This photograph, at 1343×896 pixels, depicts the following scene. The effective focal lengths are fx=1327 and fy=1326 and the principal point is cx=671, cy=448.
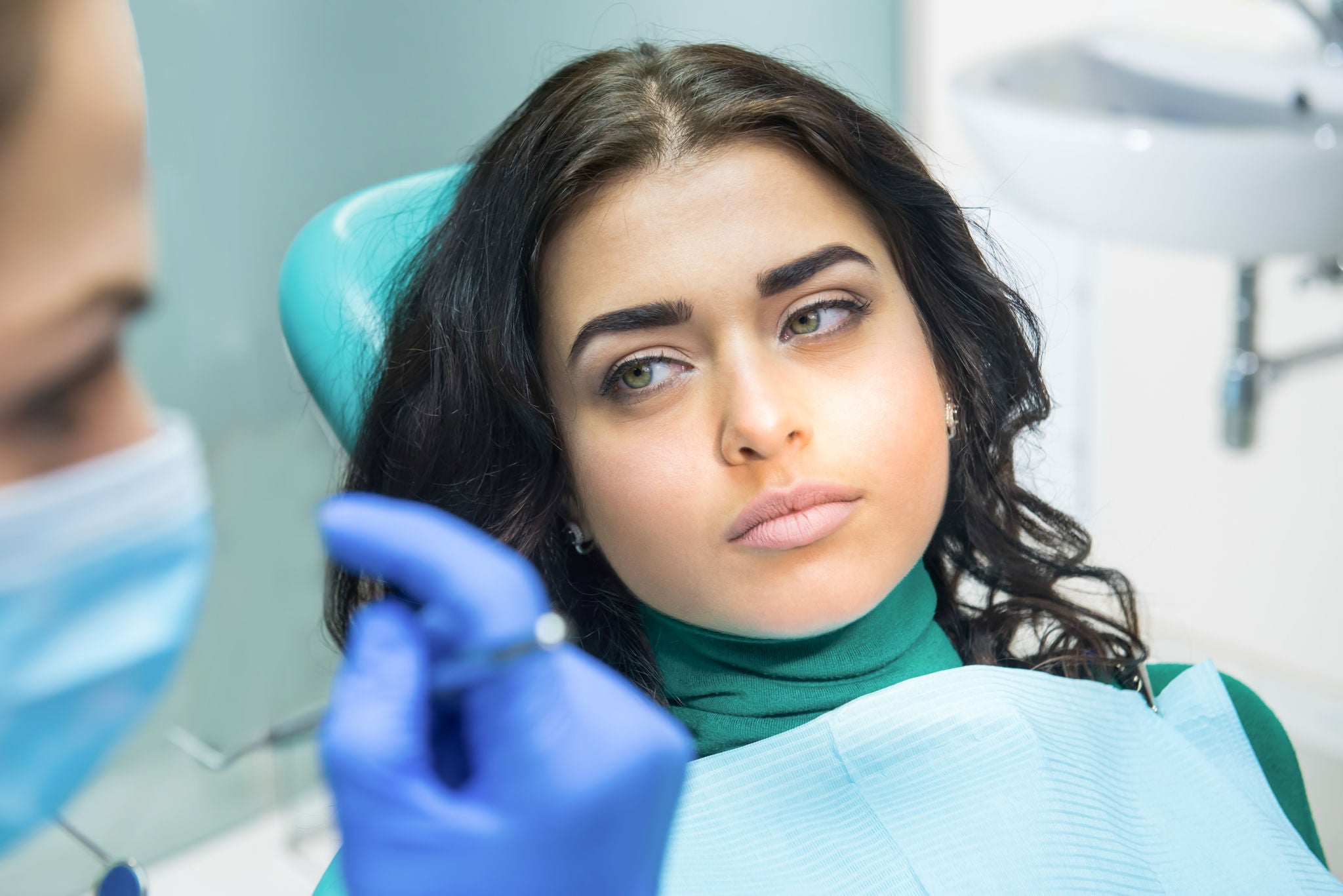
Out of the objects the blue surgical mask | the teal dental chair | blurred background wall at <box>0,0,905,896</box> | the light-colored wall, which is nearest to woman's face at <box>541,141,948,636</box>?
the teal dental chair

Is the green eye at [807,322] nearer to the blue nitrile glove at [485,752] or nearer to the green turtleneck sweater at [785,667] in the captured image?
the green turtleneck sweater at [785,667]

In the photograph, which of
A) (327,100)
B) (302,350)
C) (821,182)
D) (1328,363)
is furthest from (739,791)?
(1328,363)

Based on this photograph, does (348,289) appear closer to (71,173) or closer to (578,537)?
(578,537)

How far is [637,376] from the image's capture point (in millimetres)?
939

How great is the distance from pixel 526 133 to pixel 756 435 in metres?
0.34

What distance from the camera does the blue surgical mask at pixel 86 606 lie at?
1.46 feet

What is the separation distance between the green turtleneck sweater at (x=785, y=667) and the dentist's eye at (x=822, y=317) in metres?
0.20

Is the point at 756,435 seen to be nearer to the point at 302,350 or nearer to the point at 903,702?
the point at 903,702

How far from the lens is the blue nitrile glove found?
0.49 meters

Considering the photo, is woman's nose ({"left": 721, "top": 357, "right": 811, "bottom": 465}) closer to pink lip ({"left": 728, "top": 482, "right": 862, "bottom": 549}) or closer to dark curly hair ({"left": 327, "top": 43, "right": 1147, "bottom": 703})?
pink lip ({"left": 728, "top": 482, "right": 862, "bottom": 549})

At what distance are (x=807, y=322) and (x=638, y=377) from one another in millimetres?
125

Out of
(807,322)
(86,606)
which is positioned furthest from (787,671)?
(86,606)

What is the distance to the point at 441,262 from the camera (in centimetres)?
109

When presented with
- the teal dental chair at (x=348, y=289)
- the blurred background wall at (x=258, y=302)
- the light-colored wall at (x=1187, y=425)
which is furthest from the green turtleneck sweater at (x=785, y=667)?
the light-colored wall at (x=1187, y=425)
